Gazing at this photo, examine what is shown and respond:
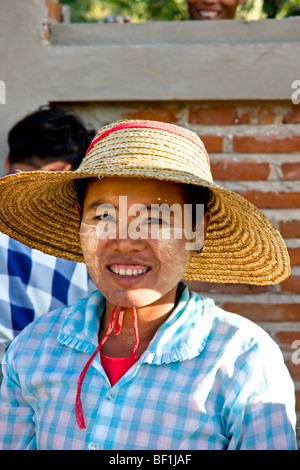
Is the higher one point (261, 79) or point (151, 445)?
point (261, 79)

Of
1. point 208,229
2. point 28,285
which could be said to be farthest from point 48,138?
point 208,229

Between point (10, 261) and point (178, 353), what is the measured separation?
1.10m

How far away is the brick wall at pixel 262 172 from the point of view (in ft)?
9.10

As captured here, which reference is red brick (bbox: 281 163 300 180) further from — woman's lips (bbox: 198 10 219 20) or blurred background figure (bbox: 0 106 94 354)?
woman's lips (bbox: 198 10 219 20)

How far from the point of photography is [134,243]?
1718mm

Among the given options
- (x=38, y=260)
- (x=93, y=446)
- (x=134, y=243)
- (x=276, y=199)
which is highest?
(x=276, y=199)

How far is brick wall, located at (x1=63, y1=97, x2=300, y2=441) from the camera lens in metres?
2.77

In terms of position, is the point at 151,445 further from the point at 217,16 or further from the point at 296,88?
the point at 217,16

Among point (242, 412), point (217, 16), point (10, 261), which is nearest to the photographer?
point (242, 412)

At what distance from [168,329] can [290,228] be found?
1.17 m

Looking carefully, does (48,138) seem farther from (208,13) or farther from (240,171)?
(208,13)

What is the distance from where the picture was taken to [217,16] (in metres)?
3.54

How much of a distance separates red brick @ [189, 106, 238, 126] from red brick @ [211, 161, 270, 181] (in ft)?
0.61

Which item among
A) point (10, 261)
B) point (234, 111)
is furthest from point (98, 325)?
point (234, 111)
